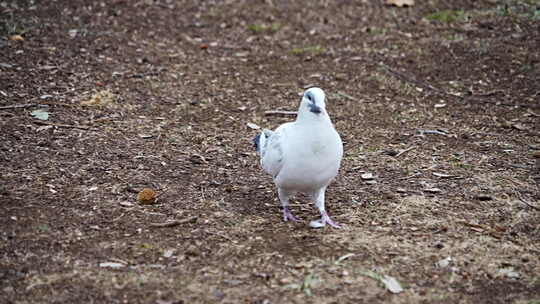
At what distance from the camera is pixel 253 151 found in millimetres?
5949

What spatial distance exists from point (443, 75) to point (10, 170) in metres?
4.66

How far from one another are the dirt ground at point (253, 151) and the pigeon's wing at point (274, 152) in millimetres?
383

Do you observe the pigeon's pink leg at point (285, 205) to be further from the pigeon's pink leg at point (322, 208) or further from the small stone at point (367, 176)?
the small stone at point (367, 176)

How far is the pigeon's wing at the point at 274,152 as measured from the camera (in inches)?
176

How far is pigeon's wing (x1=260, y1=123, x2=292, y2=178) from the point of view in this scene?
4.47 m

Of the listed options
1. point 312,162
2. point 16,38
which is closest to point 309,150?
point 312,162

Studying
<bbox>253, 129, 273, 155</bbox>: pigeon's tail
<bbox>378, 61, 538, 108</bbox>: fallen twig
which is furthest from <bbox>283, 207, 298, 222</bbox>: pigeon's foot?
<bbox>378, 61, 538, 108</bbox>: fallen twig

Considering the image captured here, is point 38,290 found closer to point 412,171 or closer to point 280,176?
point 280,176

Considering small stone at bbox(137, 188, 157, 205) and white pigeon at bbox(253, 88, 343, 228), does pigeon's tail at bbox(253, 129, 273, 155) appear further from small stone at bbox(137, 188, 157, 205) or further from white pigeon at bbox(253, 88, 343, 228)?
small stone at bbox(137, 188, 157, 205)

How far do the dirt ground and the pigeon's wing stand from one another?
15.1 inches

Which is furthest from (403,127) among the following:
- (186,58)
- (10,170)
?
(10,170)

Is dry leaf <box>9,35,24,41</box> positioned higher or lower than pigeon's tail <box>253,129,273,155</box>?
lower

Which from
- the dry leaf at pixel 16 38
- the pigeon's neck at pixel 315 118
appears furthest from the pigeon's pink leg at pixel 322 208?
the dry leaf at pixel 16 38

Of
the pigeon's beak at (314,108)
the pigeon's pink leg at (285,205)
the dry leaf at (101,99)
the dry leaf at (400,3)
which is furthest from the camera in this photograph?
the dry leaf at (400,3)
